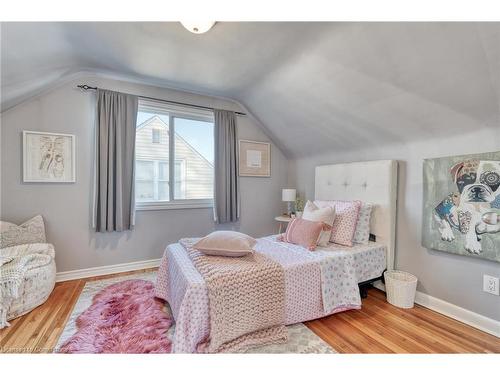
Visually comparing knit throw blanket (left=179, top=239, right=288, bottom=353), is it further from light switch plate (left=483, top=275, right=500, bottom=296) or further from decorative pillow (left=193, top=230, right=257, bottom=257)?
light switch plate (left=483, top=275, right=500, bottom=296)

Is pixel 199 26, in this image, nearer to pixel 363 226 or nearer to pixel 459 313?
pixel 363 226

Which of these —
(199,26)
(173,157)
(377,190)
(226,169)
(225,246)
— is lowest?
(225,246)

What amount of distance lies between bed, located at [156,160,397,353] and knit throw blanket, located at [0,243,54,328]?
1016mm

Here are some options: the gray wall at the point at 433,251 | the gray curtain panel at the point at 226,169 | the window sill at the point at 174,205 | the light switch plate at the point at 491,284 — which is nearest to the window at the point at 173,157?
the window sill at the point at 174,205

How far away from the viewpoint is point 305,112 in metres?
2.71

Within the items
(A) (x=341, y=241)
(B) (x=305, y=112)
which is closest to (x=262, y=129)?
(B) (x=305, y=112)

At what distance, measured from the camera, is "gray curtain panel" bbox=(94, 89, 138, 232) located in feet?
8.45

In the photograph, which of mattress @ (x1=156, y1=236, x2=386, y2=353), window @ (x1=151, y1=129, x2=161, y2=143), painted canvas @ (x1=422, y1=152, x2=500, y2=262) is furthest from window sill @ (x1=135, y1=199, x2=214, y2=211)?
painted canvas @ (x1=422, y1=152, x2=500, y2=262)

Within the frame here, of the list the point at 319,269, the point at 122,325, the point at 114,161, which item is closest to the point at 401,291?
the point at 319,269

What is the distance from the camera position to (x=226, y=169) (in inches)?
129

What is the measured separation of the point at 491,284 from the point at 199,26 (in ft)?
9.51

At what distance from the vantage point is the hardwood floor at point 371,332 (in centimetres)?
147

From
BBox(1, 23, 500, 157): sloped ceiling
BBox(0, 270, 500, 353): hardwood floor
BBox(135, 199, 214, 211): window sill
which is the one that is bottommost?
BBox(0, 270, 500, 353): hardwood floor
